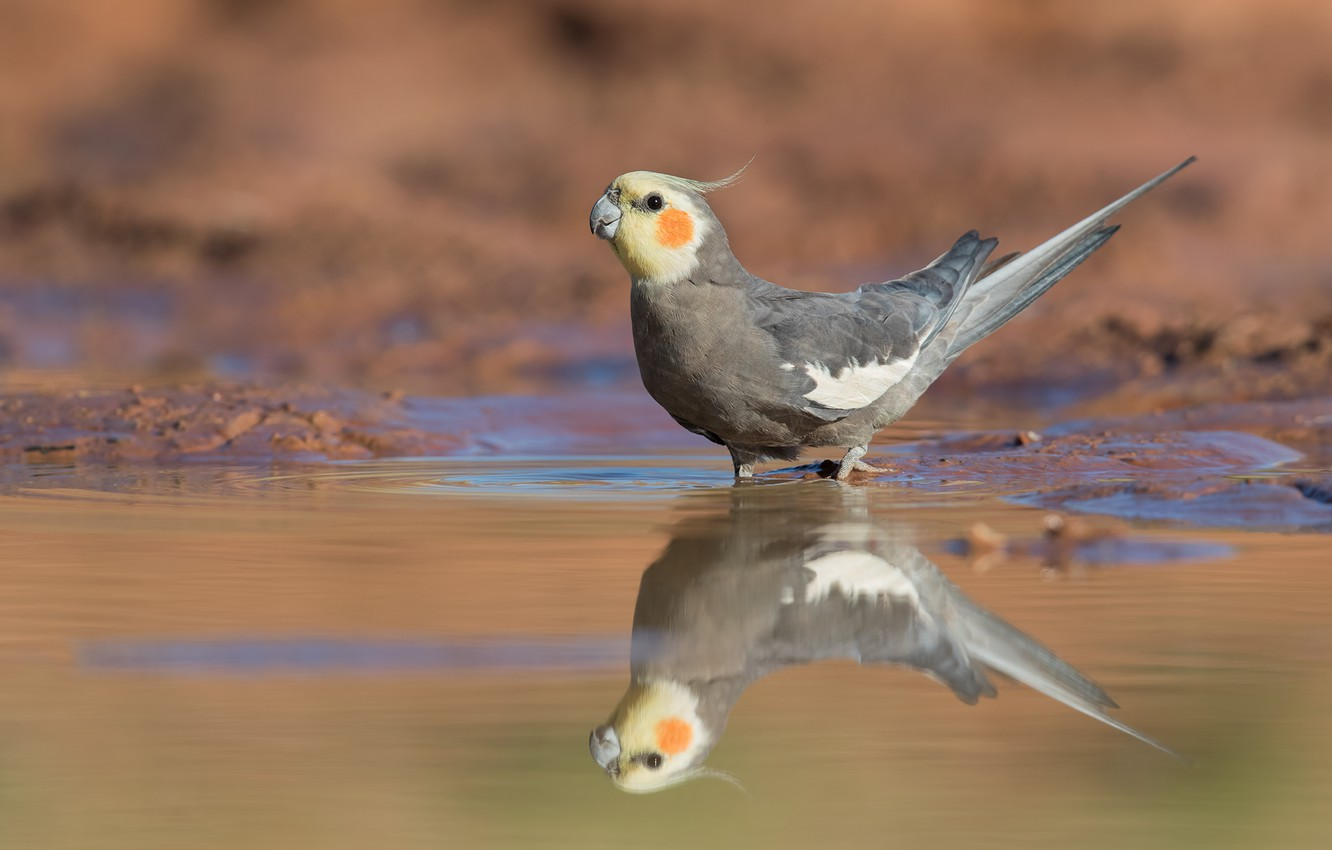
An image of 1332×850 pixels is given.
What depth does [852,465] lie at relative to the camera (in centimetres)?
567

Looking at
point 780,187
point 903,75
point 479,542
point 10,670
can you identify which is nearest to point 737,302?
point 479,542

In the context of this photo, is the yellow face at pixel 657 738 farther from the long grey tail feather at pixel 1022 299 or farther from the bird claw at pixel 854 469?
the long grey tail feather at pixel 1022 299

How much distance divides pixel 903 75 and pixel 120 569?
32.7ft

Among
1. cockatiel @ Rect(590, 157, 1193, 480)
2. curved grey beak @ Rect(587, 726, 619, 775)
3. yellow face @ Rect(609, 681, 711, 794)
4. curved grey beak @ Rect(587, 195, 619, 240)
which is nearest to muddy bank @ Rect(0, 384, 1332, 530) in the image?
cockatiel @ Rect(590, 157, 1193, 480)

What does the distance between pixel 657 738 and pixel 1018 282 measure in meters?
3.97

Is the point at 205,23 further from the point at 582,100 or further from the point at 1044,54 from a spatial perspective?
the point at 1044,54

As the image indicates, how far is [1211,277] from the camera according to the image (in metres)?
11.1

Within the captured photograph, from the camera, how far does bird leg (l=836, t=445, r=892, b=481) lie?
5.65 m

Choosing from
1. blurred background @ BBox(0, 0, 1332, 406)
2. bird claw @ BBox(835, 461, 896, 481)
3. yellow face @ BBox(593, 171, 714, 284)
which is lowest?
bird claw @ BBox(835, 461, 896, 481)

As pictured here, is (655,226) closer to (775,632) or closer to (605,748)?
(775,632)

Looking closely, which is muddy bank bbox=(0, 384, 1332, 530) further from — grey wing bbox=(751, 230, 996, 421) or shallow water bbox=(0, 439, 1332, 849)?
shallow water bbox=(0, 439, 1332, 849)

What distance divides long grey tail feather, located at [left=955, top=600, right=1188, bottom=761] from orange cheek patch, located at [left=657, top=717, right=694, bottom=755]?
0.63m

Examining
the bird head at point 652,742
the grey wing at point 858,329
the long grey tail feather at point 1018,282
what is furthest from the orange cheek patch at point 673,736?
the long grey tail feather at point 1018,282

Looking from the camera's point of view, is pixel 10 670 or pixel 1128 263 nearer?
pixel 10 670
